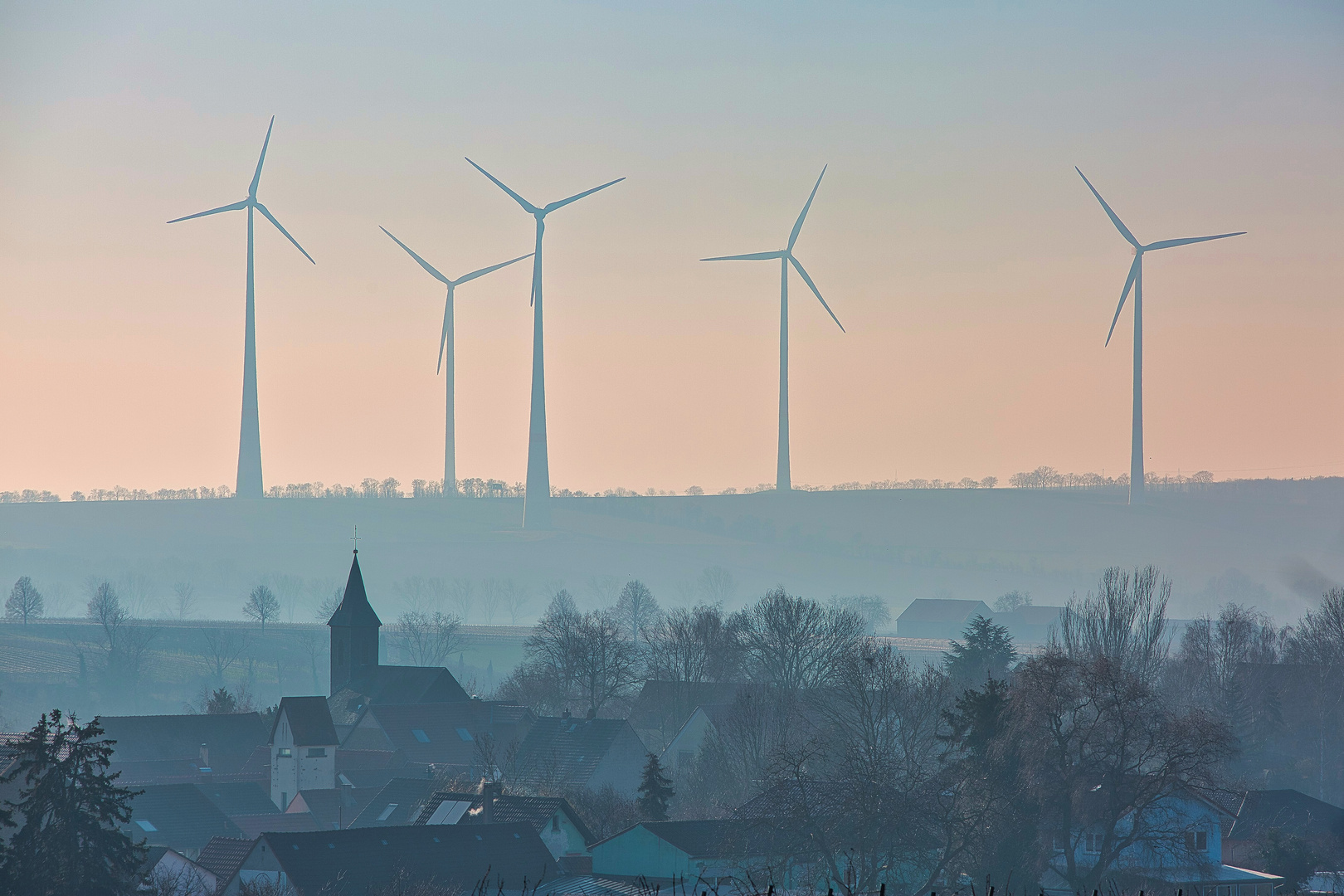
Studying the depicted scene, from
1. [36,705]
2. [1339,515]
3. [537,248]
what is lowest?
[36,705]

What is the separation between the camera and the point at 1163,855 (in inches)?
1737

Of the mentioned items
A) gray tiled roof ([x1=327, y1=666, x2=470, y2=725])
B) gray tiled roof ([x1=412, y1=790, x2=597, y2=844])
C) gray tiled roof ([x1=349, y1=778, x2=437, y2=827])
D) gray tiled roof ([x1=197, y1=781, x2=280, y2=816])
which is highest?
gray tiled roof ([x1=327, y1=666, x2=470, y2=725])

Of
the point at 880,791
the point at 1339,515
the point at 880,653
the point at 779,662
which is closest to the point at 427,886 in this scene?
the point at 880,791

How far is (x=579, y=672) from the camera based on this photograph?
3875 inches

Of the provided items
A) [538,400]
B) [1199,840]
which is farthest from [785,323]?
[1199,840]

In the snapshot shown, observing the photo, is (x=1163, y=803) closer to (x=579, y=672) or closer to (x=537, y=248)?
(x=579, y=672)

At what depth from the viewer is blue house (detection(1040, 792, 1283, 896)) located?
43.9m

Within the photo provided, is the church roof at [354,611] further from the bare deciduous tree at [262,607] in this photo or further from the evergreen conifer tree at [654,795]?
the bare deciduous tree at [262,607]

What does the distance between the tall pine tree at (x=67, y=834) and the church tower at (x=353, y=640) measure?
6096cm

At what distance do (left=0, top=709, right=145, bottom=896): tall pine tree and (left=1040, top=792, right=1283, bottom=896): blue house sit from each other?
24.3 m

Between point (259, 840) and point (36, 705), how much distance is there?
8870 cm

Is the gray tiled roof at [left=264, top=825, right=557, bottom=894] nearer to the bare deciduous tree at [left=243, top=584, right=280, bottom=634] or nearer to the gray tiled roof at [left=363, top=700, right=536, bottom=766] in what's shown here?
the gray tiled roof at [left=363, top=700, right=536, bottom=766]

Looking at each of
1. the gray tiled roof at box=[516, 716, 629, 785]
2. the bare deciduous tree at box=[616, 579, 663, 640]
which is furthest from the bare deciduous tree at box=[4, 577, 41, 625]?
the gray tiled roof at box=[516, 716, 629, 785]

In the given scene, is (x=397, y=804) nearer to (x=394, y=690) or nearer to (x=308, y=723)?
(x=308, y=723)
